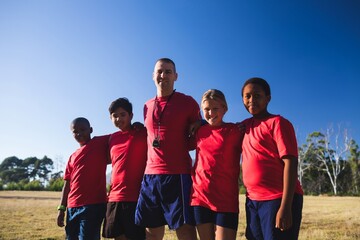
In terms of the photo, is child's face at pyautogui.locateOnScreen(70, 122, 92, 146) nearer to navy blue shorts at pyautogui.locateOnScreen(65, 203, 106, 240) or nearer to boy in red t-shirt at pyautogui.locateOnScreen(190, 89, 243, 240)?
navy blue shorts at pyautogui.locateOnScreen(65, 203, 106, 240)

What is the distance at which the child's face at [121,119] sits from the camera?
4227 millimetres

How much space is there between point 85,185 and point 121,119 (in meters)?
1.05

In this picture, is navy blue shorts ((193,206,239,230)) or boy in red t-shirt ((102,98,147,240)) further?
boy in red t-shirt ((102,98,147,240))

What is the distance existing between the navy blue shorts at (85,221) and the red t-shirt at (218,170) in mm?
1631

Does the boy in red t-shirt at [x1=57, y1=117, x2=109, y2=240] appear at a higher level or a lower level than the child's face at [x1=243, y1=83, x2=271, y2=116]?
lower

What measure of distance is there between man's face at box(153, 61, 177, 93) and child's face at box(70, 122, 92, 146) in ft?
5.27

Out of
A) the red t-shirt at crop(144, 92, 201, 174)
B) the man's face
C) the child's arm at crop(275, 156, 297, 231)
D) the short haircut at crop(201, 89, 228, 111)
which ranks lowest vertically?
the child's arm at crop(275, 156, 297, 231)

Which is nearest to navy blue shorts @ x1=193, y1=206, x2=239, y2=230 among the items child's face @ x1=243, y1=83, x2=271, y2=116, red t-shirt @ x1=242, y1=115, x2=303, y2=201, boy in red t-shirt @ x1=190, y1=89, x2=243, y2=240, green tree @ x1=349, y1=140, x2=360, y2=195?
boy in red t-shirt @ x1=190, y1=89, x2=243, y2=240

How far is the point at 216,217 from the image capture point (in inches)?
123

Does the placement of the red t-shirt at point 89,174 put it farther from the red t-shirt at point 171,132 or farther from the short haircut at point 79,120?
the red t-shirt at point 171,132

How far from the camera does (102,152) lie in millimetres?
4547

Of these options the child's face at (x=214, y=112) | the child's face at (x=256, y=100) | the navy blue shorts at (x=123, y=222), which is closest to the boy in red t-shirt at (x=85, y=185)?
the navy blue shorts at (x=123, y=222)

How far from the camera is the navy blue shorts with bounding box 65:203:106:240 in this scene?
415 centimetres

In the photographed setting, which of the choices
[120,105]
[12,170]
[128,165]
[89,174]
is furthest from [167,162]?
[12,170]
